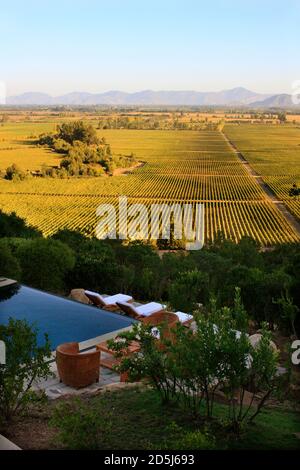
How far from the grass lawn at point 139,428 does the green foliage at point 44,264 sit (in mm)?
6746

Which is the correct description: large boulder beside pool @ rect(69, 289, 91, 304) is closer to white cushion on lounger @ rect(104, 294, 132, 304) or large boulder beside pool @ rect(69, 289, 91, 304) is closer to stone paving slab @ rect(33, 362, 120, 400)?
white cushion on lounger @ rect(104, 294, 132, 304)

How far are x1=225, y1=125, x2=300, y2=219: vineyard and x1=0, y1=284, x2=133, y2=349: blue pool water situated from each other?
29914mm

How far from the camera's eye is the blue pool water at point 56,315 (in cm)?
816

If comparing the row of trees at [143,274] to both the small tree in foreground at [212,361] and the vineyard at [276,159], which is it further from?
the vineyard at [276,159]

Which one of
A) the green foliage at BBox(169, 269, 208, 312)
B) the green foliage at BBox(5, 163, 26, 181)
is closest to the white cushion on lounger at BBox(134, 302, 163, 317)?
the green foliage at BBox(169, 269, 208, 312)

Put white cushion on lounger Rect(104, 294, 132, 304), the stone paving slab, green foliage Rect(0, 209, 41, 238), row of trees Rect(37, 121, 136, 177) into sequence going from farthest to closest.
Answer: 1. row of trees Rect(37, 121, 136, 177)
2. green foliage Rect(0, 209, 41, 238)
3. white cushion on lounger Rect(104, 294, 132, 304)
4. the stone paving slab

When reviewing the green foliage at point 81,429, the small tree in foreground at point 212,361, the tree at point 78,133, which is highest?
the tree at point 78,133

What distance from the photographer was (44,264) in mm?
11992

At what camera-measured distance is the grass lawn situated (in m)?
4.00

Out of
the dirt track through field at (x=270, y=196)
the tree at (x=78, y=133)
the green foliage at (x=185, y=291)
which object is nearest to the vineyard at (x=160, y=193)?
the dirt track through field at (x=270, y=196)

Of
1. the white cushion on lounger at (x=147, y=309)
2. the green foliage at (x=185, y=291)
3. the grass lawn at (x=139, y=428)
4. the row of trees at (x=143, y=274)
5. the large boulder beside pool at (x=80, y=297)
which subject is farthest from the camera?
the large boulder beside pool at (x=80, y=297)

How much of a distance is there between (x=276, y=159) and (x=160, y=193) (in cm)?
3280

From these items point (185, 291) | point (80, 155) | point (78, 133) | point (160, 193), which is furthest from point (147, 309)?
point (78, 133)

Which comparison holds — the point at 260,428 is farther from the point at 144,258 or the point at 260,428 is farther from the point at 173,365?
the point at 144,258
